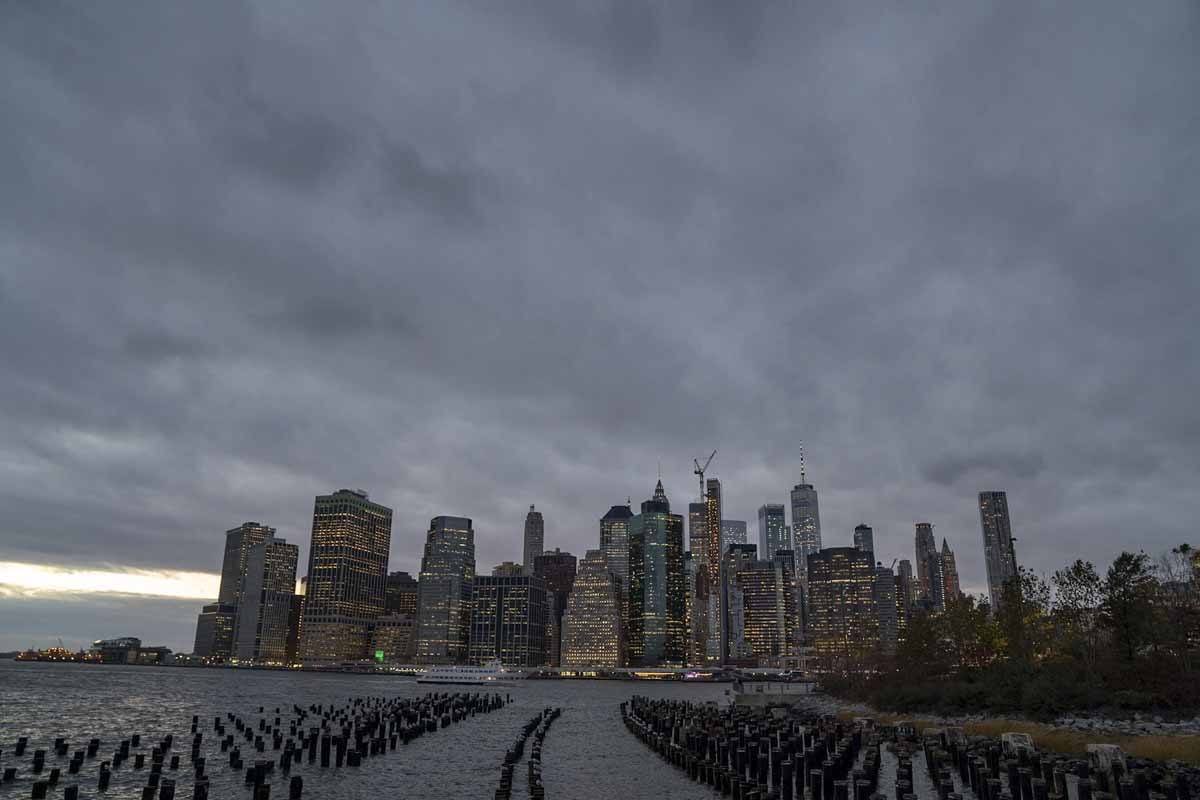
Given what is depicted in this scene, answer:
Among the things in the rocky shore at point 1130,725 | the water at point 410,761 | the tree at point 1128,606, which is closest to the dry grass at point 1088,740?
the rocky shore at point 1130,725

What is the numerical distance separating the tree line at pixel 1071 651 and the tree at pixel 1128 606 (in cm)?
9

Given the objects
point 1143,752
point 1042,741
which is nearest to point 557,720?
point 1042,741

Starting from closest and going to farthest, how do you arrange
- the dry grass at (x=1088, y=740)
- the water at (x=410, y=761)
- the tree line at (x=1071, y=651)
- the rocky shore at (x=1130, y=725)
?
the dry grass at (x=1088, y=740), the water at (x=410, y=761), the rocky shore at (x=1130, y=725), the tree line at (x=1071, y=651)

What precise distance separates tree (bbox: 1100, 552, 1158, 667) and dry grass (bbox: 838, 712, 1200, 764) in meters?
15.4

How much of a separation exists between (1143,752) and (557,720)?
69.6 m

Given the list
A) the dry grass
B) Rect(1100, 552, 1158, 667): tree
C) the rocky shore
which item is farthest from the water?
Rect(1100, 552, 1158, 667): tree

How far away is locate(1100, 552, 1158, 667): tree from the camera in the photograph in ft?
219

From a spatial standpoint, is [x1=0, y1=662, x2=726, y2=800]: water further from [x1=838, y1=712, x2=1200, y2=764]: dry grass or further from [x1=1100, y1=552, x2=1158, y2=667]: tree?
[x1=1100, y1=552, x2=1158, y2=667]: tree

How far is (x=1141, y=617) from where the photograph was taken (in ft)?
220

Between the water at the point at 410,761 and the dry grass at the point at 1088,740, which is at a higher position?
the dry grass at the point at 1088,740

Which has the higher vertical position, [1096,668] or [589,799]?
[1096,668]

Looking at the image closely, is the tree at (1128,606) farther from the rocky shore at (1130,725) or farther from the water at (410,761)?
the water at (410,761)

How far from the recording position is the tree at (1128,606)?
66.8 meters

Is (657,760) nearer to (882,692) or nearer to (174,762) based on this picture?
(174,762)
